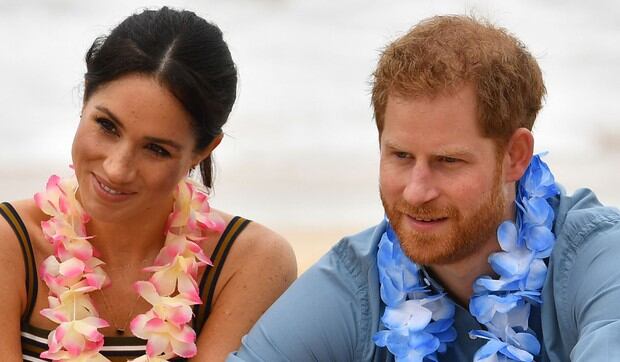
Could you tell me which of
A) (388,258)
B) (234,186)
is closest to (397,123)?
(388,258)

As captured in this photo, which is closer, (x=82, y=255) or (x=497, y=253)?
(x=497, y=253)

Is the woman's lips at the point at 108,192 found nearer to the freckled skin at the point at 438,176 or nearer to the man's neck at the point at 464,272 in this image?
the freckled skin at the point at 438,176

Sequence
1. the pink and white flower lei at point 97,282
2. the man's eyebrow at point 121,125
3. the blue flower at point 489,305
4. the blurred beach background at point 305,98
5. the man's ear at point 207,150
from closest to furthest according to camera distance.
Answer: the blue flower at point 489,305 < the man's eyebrow at point 121,125 < the pink and white flower lei at point 97,282 < the man's ear at point 207,150 < the blurred beach background at point 305,98

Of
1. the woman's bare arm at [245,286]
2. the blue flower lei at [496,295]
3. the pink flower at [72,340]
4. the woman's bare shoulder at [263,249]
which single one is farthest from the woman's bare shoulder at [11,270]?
the blue flower lei at [496,295]

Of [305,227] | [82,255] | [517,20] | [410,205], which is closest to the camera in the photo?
[410,205]

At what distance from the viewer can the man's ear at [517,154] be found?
9.57 ft

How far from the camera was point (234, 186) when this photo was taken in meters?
7.23

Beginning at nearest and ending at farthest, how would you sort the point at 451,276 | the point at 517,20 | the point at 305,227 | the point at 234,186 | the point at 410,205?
the point at 410,205
the point at 451,276
the point at 305,227
the point at 234,186
the point at 517,20

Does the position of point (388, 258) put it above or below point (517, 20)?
below

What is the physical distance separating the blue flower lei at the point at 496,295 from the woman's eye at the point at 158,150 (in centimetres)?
66

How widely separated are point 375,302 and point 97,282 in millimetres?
829

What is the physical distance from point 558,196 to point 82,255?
4.46ft

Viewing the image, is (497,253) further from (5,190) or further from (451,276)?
(5,190)

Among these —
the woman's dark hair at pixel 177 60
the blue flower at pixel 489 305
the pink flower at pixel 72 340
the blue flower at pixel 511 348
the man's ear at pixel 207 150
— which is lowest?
the blue flower at pixel 511 348
